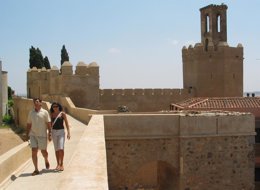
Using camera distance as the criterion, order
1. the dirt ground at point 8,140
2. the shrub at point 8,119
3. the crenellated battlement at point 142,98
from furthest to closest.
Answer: the shrub at point 8,119 < the crenellated battlement at point 142,98 < the dirt ground at point 8,140

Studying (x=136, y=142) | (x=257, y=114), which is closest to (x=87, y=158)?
(x=136, y=142)

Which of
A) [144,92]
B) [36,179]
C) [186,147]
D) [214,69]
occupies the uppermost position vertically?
[214,69]

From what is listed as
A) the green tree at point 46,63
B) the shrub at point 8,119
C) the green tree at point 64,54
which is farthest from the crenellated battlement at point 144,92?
the green tree at point 46,63

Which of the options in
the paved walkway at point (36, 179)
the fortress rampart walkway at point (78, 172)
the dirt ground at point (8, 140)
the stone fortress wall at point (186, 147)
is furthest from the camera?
the dirt ground at point (8, 140)

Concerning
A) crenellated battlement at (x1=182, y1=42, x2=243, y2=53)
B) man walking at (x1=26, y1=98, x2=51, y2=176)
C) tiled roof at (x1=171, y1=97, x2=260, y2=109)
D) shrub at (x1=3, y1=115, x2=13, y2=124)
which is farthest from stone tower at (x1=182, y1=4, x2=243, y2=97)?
man walking at (x1=26, y1=98, x2=51, y2=176)

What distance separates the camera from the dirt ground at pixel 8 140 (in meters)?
23.7

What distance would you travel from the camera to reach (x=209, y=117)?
34.4ft

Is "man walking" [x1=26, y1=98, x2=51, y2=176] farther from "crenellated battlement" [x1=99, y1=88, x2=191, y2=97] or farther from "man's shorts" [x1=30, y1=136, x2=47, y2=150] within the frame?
"crenellated battlement" [x1=99, y1=88, x2=191, y2=97]

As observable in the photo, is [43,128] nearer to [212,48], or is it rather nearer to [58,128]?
[58,128]

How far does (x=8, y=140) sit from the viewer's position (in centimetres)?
2508

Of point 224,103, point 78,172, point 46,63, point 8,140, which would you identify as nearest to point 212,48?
point 224,103

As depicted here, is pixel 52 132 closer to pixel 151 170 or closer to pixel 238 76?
pixel 151 170

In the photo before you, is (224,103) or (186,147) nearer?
(186,147)

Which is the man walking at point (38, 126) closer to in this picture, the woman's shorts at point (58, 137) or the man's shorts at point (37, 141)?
the man's shorts at point (37, 141)
